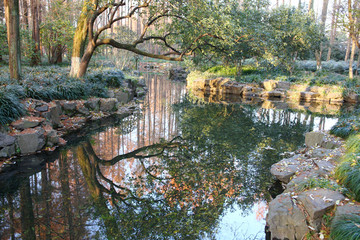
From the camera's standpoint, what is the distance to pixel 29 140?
6.34 metres

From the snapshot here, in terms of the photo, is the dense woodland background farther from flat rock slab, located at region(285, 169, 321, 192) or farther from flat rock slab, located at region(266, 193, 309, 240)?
flat rock slab, located at region(266, 193, 309, 240)

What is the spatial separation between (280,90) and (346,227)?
17103 millimetres

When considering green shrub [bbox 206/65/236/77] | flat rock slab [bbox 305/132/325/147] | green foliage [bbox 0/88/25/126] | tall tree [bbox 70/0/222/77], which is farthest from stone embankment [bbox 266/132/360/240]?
green shrub [bbox 206/65/236/77]

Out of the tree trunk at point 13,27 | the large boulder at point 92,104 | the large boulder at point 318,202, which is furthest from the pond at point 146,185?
the tree trunk at point 13,27

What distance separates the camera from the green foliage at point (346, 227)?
269 centimetres

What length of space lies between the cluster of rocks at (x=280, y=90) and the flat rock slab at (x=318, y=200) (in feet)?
49.0

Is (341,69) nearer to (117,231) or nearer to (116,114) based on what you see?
(116,114)

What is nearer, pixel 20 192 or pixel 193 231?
pixel 193 231

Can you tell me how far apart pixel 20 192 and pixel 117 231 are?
2069mm

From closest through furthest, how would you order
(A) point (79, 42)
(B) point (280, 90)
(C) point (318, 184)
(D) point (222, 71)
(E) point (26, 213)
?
(C) point (318, 184) → (E) point (26, 213) → (A) point (79, 42) → (B) point (280, 90) → (D) point (222, 71)

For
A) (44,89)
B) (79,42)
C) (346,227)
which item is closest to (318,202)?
(346,227)

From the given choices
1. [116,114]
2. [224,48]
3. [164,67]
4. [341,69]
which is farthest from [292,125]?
[164,67]

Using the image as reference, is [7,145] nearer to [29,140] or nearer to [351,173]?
[29,140]

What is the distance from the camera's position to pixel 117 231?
3.57 metres
